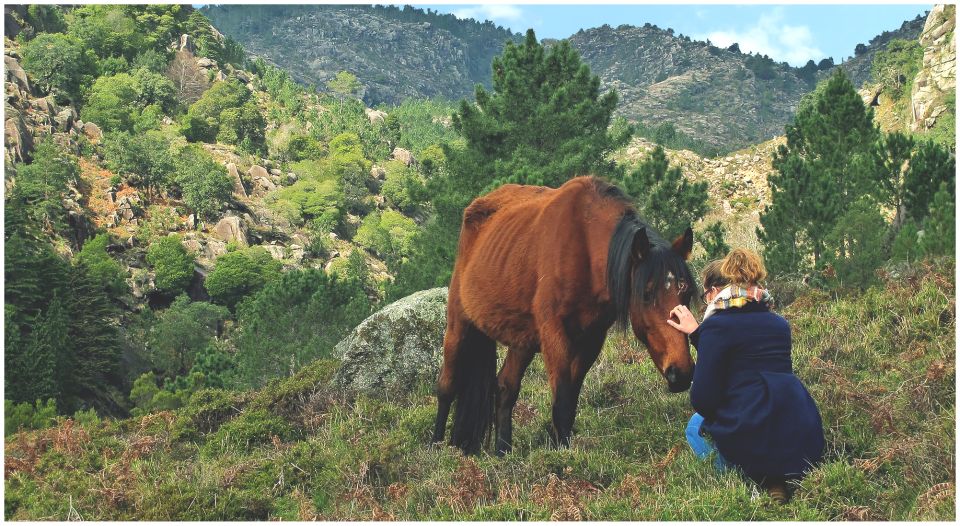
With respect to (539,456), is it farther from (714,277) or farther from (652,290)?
(714,277)

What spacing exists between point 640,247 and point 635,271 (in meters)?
0.14

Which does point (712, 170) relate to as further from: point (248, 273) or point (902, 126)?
point (248, 273)

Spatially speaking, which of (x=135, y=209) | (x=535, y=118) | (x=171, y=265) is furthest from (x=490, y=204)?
(x=135, y=209)

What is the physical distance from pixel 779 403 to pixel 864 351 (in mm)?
4012

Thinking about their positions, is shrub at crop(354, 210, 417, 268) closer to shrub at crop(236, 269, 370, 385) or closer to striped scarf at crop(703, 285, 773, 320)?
shrub at crop(236, 269, 370, 385)

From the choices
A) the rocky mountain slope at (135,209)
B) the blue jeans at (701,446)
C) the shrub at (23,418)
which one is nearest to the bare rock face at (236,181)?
the rocky mountain slope at (135,209)

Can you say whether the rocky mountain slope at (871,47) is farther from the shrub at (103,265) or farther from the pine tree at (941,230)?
the pine tree at (941,230)

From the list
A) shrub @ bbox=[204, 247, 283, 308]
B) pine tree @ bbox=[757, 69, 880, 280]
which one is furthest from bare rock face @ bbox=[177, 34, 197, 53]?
pine tree @ bbox=[757, 69, 880, 280]

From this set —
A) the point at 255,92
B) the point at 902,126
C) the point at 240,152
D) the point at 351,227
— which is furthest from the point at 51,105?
the point at 902,126

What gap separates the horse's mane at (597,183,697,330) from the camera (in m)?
4.39

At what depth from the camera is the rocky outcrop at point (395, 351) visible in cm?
880

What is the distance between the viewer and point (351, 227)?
8994 centimetres

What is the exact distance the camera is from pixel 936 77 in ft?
175

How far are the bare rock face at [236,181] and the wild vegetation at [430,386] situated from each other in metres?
15.9
